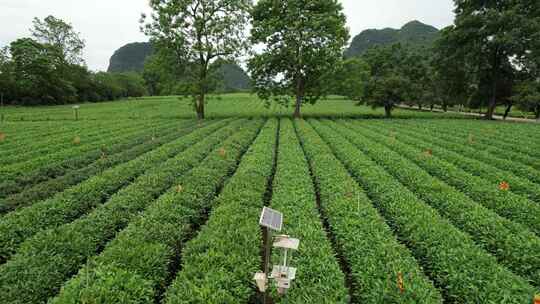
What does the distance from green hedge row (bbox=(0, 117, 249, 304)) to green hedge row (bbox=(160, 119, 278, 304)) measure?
6.04 ft

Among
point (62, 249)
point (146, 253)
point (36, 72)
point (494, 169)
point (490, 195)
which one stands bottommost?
point (62, 249)

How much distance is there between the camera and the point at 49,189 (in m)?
8.36

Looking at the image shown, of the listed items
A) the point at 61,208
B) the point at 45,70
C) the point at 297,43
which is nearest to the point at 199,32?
the point at 297,43

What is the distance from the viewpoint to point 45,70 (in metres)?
50.8

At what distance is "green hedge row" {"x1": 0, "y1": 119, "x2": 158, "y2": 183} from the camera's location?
9812 mm

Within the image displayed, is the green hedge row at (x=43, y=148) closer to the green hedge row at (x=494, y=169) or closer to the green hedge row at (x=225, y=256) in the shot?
the green hedge row at (x=225, y=256)

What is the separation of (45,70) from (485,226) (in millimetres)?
67201

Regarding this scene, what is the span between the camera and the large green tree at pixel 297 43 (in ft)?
92.7

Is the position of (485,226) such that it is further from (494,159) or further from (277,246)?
(494,159)

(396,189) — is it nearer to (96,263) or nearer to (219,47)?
(96,263)

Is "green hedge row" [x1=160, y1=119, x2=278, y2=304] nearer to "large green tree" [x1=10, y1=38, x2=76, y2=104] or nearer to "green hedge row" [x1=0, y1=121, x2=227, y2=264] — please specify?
"green hedge row" [x1=0, y1=121, x2=227, y2=264]

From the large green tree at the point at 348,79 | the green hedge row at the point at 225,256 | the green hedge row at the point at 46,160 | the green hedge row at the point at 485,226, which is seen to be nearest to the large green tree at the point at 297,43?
the large green tree at the point at 348,79

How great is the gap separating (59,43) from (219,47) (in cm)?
5308

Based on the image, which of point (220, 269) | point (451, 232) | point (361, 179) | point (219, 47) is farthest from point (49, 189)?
point (219, 47)
